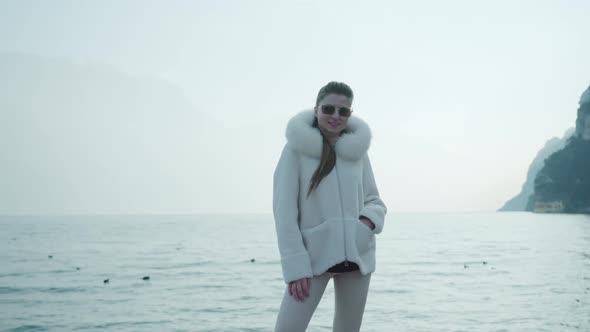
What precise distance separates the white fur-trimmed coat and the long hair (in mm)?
41

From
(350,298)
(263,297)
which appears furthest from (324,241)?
(263,297)

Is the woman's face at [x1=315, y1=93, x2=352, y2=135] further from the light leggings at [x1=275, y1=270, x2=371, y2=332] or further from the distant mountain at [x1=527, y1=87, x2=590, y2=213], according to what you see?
the distant mountain at [x1=527, y1=87, x2=590, y2=213]

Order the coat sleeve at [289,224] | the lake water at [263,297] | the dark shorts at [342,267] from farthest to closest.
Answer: the lake water at [263,297], the dark shorts at [342,267], the coat sleeve at [289,224]

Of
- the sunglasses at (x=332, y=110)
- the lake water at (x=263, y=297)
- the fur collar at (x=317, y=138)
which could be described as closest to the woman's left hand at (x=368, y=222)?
the fur collar at (x=317, y=138)

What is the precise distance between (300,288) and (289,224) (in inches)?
16.4

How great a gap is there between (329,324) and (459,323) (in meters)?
3.07

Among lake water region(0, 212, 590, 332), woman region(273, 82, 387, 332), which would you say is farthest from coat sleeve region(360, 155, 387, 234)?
lake water region(0, 212, 590, 332)

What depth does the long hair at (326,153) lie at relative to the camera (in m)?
3.29

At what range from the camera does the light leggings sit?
3.24m

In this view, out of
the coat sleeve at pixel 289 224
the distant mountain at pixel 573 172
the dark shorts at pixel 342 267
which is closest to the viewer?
the coat sleeve at pixel 289 224

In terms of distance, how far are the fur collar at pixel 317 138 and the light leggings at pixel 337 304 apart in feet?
2.67

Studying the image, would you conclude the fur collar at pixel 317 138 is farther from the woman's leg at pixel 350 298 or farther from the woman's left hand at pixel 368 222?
the woman's leg at pixel 350 298

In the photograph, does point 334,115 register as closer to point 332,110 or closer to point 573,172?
point 332,110

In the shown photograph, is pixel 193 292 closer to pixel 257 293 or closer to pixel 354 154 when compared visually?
pixel 257 293
